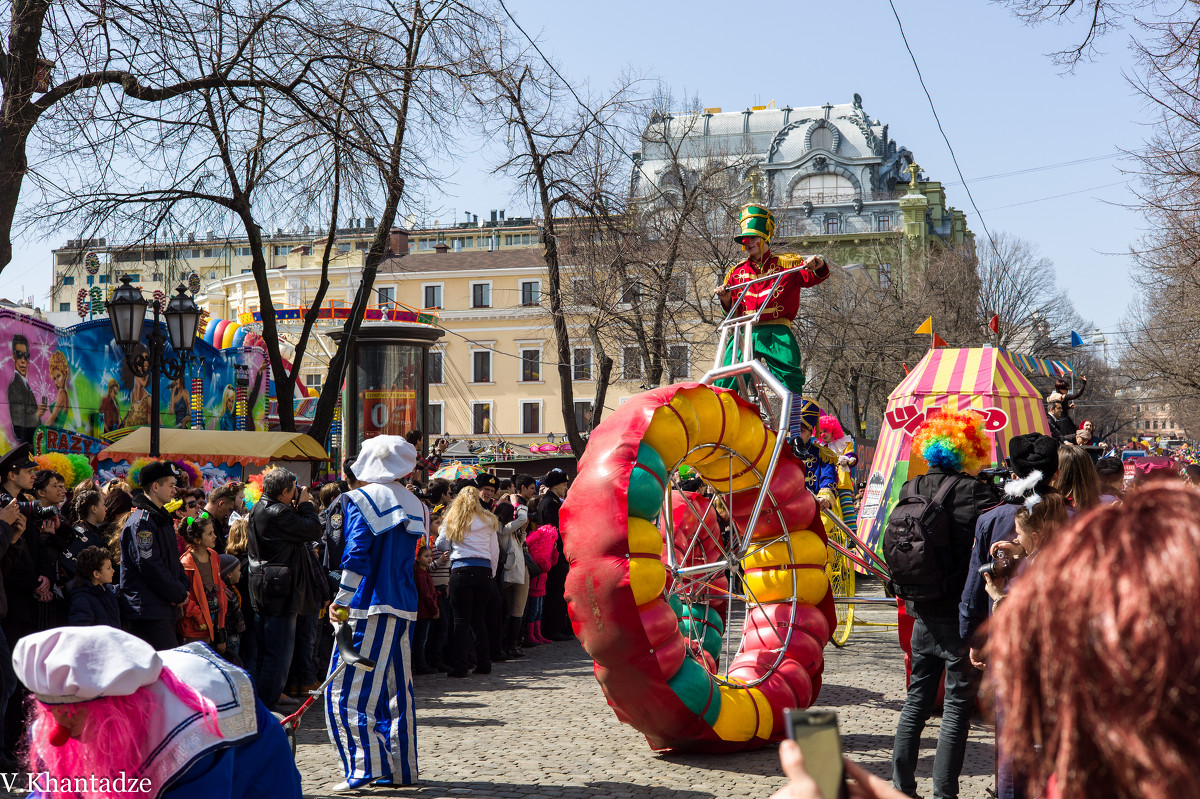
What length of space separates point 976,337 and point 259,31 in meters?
31.4

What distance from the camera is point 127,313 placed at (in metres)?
11.2

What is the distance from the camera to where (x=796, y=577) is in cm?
778

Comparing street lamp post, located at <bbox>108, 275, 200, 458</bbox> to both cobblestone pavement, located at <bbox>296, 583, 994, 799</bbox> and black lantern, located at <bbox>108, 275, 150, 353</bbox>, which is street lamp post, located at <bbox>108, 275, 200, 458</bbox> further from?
cobblestone pavement, located at <bbox>296, 583, 994, 799</bbox>

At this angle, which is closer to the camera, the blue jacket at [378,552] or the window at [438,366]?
the blue jacket at [378,552]

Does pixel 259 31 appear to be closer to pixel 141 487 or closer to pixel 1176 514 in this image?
pixel 141 487

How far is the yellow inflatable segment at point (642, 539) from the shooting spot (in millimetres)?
6441

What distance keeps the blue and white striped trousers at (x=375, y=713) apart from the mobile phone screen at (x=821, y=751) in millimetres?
4879

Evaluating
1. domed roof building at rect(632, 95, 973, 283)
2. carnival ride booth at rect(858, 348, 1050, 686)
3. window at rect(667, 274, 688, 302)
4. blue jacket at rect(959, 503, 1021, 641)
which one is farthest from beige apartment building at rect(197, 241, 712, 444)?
blue jacket at rect(959, 503, 1021, 641)

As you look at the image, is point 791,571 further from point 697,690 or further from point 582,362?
point 582,362

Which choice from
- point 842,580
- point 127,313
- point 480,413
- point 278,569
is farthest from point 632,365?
point 480,413

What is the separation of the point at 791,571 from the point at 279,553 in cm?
371

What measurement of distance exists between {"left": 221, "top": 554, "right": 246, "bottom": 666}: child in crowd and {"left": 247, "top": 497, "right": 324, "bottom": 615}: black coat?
14 centimetres

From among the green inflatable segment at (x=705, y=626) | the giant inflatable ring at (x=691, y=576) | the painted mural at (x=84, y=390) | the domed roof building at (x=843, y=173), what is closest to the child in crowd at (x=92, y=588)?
the giant inflatable ring at (x=691, y=576)

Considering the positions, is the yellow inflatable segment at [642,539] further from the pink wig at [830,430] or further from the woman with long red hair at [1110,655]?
the pink wig at [830,430]
